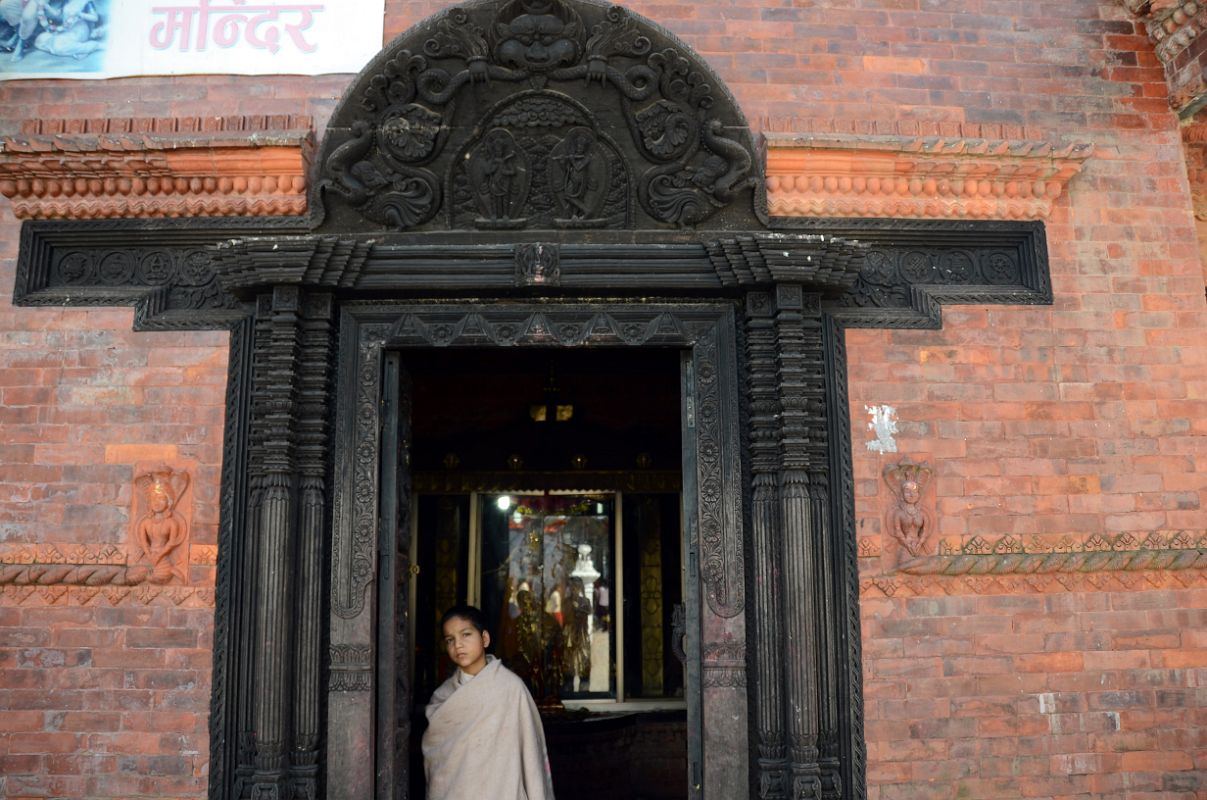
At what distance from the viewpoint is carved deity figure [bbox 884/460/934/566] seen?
472 centimetres

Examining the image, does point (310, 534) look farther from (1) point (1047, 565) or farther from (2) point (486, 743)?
(1) point (1047, 565)

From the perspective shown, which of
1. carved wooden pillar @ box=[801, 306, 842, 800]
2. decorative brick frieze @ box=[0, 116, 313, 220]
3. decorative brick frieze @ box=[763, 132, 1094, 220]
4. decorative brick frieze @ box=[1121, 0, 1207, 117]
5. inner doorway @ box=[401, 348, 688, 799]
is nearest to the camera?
carved wooden pillar @ box=[801, 306, 842, 800]

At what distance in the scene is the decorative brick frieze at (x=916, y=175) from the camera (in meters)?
4.95

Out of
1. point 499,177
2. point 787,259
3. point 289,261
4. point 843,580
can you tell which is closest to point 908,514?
point 843,580

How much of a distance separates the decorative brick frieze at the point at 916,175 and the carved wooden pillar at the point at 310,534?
2404 millimetres

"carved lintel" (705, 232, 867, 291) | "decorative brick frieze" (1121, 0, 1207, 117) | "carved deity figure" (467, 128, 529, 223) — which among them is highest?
"decorative brick frieze" (1121, 0, 1207, 117)

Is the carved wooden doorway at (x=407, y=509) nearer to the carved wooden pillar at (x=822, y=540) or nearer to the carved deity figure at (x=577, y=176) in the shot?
the carved wooden pillar at (x=822, y=540)

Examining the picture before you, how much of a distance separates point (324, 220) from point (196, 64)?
3.87ft

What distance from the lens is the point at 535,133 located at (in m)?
5.00

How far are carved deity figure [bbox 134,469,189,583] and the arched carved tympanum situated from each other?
1.52 m

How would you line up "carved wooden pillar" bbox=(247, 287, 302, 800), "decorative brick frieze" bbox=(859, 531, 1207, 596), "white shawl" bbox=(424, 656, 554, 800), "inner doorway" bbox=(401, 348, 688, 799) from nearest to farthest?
"carved wooden pillar" bbox=(247, 287, 302, 800)
"white shawl" bbox=(424, 656, 554, 800)
"decorative brick frieze" bbox=(859, 531, 1207, 596)
"inner doorway" bbox=(401, 348, 688, 799)

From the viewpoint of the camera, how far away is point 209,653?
15.0ft

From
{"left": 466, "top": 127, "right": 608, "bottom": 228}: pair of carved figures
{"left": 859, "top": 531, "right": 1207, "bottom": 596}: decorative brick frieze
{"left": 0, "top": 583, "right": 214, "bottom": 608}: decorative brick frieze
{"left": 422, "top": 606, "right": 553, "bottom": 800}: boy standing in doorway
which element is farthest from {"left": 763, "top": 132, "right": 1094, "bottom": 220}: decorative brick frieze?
{"left": 0, "top": 583, "right": 214, "bottom": 608}: decorative brick frieze

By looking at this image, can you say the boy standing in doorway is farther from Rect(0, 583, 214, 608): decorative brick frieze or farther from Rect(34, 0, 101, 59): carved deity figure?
Rect(34, 0, 101, 59): carved deity figure
